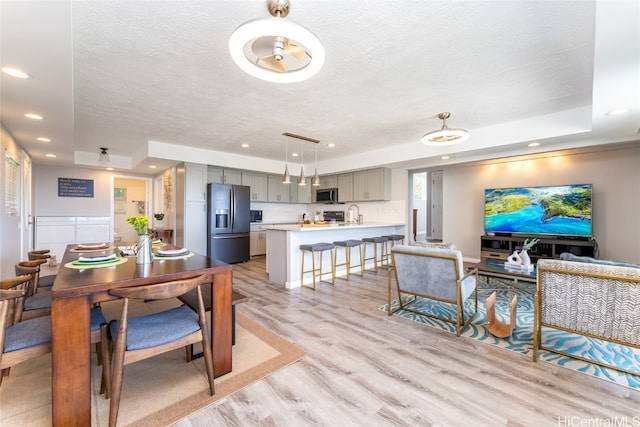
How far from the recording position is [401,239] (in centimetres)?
592

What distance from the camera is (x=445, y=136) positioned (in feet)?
11.2

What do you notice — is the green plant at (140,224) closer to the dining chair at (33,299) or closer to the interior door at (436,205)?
the dining chair at (33,299)

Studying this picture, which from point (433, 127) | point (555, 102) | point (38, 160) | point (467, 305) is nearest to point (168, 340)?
point (467, 305)

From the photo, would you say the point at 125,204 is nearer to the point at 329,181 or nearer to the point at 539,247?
the point at 329,181

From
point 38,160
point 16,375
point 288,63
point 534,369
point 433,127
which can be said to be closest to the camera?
point 16,375

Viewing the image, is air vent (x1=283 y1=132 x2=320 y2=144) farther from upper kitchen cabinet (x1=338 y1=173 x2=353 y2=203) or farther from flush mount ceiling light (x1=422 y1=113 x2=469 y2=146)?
flush mount ceiling light (x1=422 y1=113 x2=469 y2=146)

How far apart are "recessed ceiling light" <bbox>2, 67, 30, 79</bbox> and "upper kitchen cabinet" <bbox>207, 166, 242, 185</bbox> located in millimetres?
3843

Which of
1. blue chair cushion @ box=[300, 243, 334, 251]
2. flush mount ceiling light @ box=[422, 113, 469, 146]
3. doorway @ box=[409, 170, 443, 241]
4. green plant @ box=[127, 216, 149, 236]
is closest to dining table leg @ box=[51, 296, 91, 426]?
green plant @ box=[127, 216, 149, 236]

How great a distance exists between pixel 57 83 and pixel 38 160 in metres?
4.95

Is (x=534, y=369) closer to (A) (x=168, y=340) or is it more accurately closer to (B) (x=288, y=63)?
(A) (x=168, y=340)

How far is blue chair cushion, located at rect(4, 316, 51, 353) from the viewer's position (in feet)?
4.67

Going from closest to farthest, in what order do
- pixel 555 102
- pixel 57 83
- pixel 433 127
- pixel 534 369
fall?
pixel 534 369, pixel 57 83, pixel 555 102, pixel 433 127

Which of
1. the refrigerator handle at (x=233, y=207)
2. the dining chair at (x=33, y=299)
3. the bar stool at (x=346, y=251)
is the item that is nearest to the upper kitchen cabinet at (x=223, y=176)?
the refrigerator handle at (x=233, y=207)

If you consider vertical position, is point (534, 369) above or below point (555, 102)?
below
